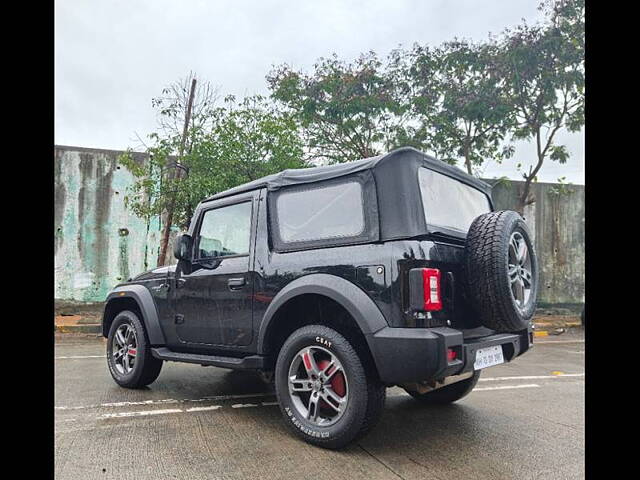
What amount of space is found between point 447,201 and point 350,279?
1.12 metres

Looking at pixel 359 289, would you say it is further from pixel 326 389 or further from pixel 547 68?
pixel 547 68

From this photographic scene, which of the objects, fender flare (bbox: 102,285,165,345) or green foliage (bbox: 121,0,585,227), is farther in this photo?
green foliage (bbox: 121,0,585,227)

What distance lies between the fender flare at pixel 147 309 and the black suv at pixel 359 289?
1.19 feet

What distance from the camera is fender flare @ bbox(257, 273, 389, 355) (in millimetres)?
2975

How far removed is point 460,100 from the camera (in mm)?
12117

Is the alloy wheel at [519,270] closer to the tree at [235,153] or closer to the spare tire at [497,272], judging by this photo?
the spare tire at [497,272]

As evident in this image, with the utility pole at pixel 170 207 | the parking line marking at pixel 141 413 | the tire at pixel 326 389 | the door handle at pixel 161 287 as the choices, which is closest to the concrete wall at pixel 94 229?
the utility pole at pixel 170 207

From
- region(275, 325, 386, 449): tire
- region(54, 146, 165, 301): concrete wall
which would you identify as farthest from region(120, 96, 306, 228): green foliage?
region(275, 325, 386, 449): tire

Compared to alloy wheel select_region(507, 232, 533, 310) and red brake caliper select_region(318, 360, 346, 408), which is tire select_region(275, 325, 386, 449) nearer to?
red brake caliper select_region(318, 360, 346, 408)
